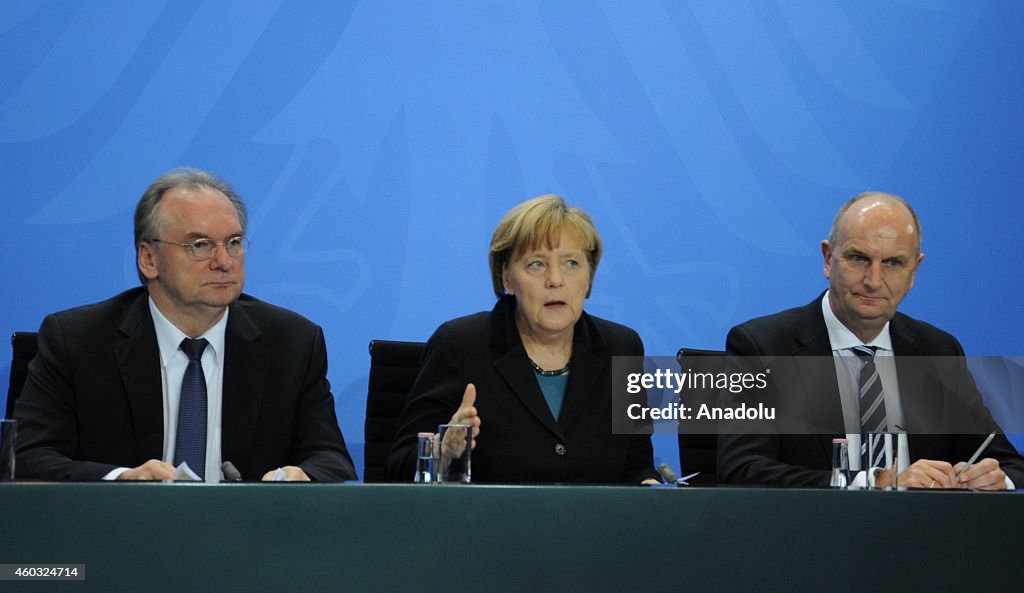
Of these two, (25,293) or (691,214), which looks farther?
(691,214)

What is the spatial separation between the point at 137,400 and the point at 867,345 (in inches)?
72.5

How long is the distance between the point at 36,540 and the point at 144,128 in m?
2.53

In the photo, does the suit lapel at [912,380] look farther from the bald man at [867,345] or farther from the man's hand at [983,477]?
the man's hand at [983,477]

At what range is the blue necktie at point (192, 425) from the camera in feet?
7.82

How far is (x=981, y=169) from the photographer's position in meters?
4.03

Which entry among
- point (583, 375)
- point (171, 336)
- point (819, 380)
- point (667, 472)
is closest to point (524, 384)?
point (583, 375)

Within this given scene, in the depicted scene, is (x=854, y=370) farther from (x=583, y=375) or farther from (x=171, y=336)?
(x=171, y=336)

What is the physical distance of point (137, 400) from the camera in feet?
7.77

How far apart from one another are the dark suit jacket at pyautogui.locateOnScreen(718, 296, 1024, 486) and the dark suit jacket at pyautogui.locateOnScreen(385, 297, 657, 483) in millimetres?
295

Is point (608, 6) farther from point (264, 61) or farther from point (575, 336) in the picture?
point (575, 336)

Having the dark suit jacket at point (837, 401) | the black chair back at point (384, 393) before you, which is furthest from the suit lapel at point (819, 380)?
the black chair back at point (384, 393)

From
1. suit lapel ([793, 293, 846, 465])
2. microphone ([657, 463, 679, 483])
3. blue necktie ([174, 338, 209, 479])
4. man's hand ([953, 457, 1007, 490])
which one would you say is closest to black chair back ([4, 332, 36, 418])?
blue necktie ([174, 338, 209, 479])

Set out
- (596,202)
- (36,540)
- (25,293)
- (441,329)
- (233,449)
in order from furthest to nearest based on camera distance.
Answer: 1. (596,202)
2. (25,293)
3. (441,329)
4. (233,449)
5. (36,540)

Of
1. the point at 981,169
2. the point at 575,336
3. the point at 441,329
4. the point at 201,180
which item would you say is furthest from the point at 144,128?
the point at 981,169
